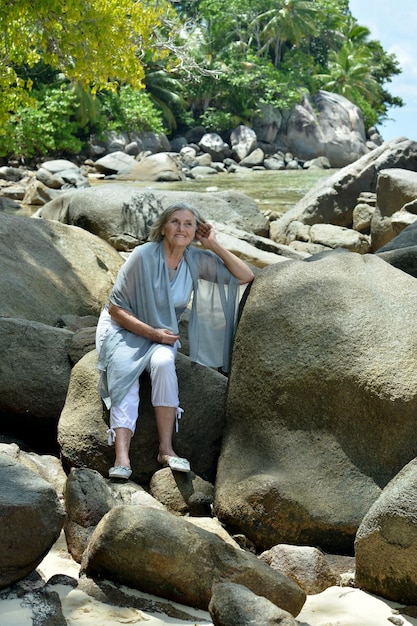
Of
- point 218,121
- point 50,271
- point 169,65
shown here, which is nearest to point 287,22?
point 218,121

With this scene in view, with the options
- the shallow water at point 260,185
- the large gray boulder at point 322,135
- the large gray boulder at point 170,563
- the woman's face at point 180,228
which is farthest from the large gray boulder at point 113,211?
the large gray boulder at point 322,135

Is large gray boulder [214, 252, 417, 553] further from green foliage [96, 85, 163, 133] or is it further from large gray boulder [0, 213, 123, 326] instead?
green foliage [96, 85, 163, 133]

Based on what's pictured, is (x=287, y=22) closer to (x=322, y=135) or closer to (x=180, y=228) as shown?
(x=322, y=135)

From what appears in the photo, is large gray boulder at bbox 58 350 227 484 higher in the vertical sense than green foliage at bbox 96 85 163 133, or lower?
lower

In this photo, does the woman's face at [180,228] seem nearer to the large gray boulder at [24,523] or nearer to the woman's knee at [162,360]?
the woman's knee at [162,360]

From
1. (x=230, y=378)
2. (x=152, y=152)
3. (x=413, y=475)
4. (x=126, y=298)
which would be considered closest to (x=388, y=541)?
(x=413, y=475)

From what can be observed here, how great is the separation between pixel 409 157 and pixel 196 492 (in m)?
12.7

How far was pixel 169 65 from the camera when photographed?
50.0ft

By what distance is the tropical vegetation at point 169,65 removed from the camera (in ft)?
39.6

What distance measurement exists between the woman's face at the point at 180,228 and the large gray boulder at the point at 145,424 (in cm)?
72

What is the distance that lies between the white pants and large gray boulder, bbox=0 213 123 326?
6.11ft

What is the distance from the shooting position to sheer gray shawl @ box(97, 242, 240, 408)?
4.96 m

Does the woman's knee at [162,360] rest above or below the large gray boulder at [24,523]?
above

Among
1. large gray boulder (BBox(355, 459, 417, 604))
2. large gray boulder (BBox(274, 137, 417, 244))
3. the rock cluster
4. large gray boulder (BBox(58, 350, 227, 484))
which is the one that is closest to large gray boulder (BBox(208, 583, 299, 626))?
the rock cluster
